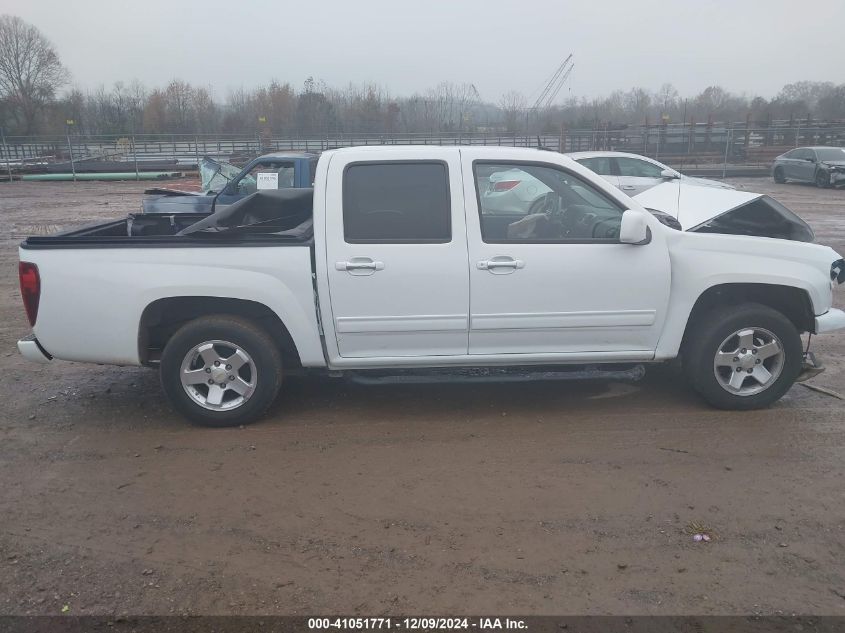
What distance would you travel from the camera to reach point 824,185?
Answer: 24594 mm

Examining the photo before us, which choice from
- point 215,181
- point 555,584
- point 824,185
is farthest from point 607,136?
point 555,584

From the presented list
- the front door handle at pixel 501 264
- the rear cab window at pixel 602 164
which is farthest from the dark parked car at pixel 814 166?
the front door handle at pixel 501 264

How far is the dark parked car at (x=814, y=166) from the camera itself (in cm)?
2414

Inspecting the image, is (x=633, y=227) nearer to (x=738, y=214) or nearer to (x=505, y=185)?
(x=505, y=185)

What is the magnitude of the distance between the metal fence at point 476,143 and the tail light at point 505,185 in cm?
2920

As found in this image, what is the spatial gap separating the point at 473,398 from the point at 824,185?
24.2 meters

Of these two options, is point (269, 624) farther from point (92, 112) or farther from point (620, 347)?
point (92, 112)

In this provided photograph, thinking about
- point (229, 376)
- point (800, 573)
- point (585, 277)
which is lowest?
point (800, 573)

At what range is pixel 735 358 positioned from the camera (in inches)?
193

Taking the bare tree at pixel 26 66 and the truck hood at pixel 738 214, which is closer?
the truck hood at pixel 738 214

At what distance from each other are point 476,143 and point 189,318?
3024cm

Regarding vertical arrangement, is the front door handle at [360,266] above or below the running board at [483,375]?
above

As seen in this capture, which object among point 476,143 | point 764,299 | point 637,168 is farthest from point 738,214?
point 476,143

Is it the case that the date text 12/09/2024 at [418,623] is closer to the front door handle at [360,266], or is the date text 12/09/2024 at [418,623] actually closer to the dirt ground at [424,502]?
the dirt ground at [424,502]
